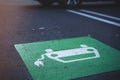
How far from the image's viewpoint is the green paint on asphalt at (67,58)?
146 inches

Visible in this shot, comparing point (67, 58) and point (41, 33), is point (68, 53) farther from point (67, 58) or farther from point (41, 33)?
point (41, 33)

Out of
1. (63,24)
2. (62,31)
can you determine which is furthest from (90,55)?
(63,24)

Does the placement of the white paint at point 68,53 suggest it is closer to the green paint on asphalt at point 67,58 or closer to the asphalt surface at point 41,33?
the green paint on asphalt at point 67,58

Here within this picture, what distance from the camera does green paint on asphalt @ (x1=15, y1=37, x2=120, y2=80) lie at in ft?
12.2

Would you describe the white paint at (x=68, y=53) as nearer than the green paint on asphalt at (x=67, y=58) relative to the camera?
No

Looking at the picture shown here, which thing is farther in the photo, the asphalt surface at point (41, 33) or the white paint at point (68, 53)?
the white paint at point (68, 53)

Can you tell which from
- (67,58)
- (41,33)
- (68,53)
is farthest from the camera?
(41,33)

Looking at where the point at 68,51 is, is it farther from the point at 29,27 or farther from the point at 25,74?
the point at 29,27

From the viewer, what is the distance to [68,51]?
4820 millimetres

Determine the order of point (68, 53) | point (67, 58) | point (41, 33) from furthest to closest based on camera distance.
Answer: point (41, 33) → point (68, 53) → point (67, 58)

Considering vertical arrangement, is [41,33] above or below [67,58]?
below

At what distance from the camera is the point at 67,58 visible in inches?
171

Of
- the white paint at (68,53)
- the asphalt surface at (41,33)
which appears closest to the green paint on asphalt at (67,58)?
the white paint at (68,53)

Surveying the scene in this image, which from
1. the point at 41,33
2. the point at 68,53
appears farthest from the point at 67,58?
the point at 41,33
